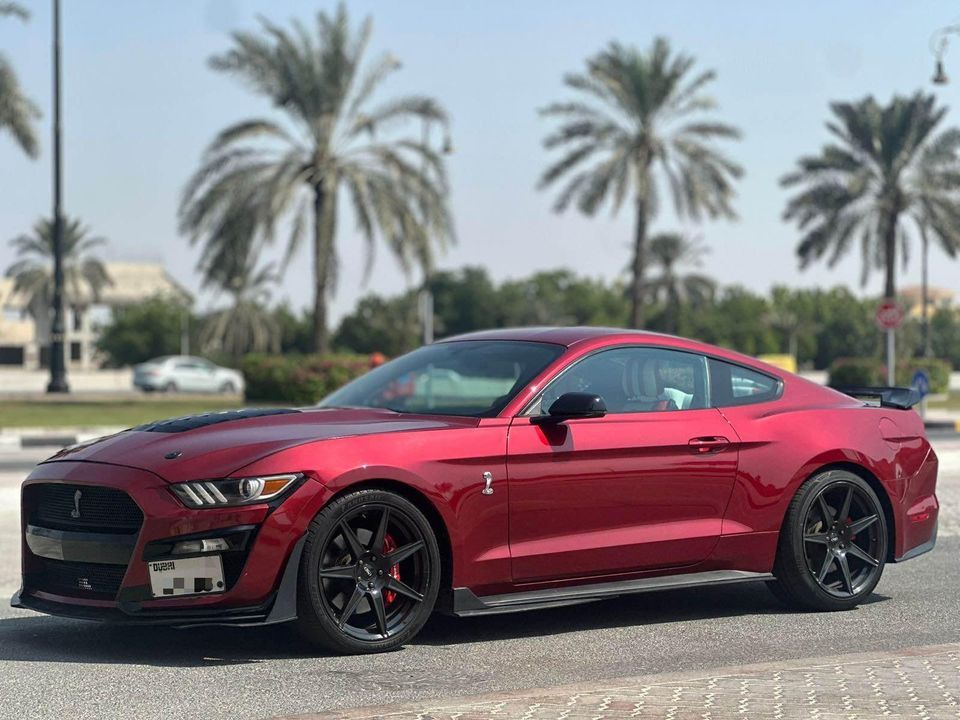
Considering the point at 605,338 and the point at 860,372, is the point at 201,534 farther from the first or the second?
the point at 860,372

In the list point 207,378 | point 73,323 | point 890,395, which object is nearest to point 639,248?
point 207,378

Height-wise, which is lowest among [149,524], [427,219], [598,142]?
[149,524]

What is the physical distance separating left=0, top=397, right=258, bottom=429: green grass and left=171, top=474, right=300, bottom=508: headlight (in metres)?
22.3

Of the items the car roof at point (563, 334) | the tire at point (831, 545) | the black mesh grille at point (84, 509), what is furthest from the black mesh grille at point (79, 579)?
the tire at point (831, 545)

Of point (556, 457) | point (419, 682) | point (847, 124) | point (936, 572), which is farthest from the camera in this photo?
point (847, 124)

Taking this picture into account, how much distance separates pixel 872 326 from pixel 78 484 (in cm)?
9257

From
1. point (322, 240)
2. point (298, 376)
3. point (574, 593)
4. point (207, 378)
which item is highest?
point (322, 240)

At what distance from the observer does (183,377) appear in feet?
177

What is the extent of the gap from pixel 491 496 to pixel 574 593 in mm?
630

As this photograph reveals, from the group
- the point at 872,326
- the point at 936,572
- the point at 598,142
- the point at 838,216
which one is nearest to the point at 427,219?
the point at 598,142

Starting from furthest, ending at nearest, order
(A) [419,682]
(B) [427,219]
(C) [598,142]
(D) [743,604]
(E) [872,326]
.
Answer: (E) [872,326] → (C) [598,142] → (B) [427,219] → (D) [743,604] → (A) [419,682]

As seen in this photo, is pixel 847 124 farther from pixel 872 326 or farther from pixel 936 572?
pixel 872 326

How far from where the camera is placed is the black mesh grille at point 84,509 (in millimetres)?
5867

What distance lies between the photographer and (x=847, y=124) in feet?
146
